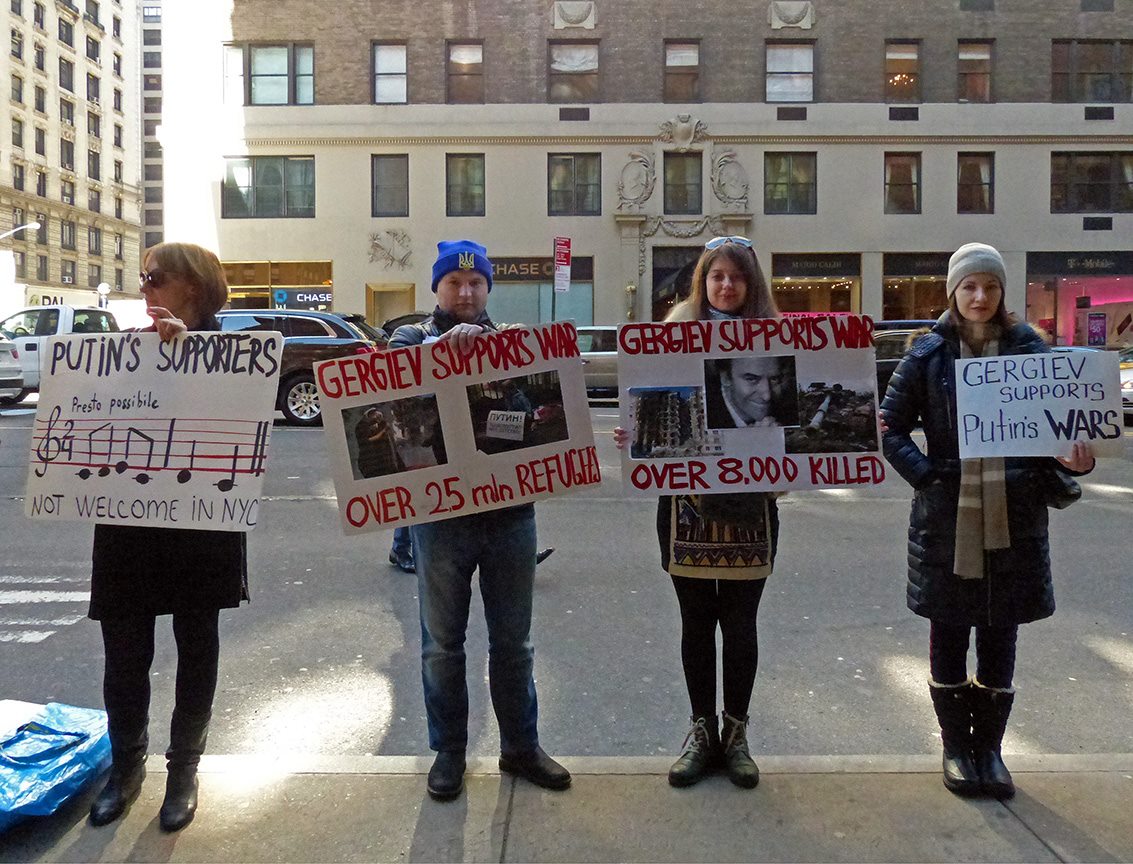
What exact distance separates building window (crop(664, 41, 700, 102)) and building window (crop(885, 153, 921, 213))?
20.4ft

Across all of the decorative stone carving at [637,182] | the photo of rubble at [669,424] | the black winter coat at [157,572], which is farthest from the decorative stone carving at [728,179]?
the black winter coat at [157,572]

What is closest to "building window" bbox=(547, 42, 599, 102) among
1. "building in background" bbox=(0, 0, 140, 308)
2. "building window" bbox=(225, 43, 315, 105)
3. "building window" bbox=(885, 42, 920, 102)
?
"building window" bbox=(225, 43, 315, 105)

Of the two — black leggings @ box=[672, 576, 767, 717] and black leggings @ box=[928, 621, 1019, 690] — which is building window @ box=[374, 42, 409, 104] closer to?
black leggings @ box=[672, 576, 767, 717]

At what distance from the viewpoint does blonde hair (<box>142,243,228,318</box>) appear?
306 cm

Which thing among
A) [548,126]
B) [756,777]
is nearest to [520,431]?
[756,777]

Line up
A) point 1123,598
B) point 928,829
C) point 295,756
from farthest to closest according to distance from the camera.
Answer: point 1123,598 → point 295,756 → point 928,829

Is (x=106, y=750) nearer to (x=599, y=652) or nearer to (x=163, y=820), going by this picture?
(x=163, y=820)

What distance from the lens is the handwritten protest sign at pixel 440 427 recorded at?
312 centimetres

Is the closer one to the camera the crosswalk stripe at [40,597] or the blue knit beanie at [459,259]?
the blue knit beanie at [459,259]

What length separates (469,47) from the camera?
89.7 ft

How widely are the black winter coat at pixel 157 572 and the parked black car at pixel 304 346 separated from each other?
11616mm

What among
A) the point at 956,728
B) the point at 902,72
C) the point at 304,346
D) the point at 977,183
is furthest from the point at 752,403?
the point at 977,183

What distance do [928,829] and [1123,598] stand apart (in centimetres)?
387

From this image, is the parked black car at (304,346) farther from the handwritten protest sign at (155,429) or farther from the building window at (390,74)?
the building window at (390,74)
